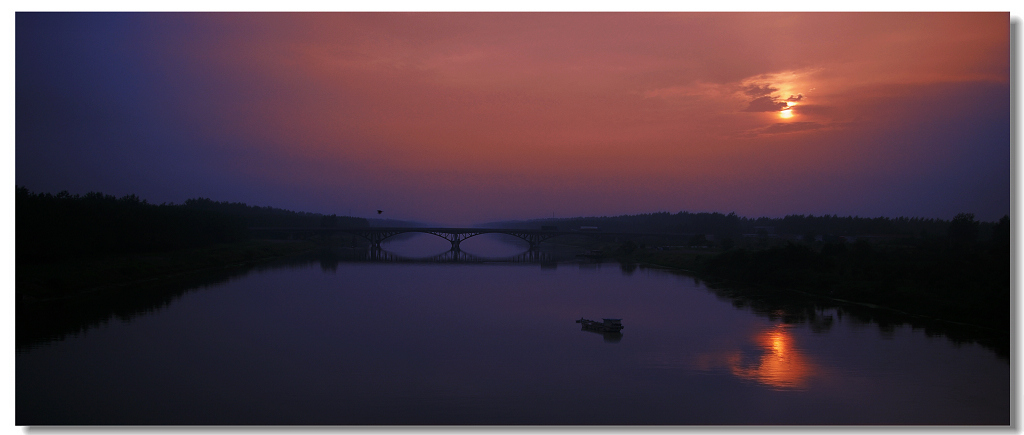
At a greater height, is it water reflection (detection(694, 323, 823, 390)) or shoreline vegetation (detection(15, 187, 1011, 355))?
shoreline vegetation (detection(15, 187, 1011, 355))

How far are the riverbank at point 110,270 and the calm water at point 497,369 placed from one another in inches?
177

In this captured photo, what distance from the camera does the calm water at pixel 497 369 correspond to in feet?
42.3

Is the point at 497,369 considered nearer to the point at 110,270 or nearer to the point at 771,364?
the point at 771,364

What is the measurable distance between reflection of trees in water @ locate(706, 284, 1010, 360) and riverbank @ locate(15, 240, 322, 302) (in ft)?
98.0

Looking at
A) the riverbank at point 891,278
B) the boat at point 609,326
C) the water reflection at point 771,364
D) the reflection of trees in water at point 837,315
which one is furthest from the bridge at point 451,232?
the water reflection at point 771,364

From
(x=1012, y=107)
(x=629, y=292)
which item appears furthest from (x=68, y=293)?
(x=1012, y=107)

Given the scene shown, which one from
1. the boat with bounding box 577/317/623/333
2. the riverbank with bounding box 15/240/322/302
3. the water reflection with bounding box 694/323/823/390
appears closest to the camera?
the water reflection with bounding box 694/323/823/390

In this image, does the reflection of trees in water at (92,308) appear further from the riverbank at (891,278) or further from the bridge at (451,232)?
the bridge at (451,232)

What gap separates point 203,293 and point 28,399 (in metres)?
19.6

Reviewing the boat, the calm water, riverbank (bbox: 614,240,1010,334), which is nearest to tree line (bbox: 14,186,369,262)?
the calm water

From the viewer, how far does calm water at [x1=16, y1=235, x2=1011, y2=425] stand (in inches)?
508

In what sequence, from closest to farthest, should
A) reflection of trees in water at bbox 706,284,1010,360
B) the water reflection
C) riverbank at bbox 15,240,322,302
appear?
the water reflection
reflection of trees in water at bbox 706,284,1010,360
riverbank at bbox 15,240,322,302

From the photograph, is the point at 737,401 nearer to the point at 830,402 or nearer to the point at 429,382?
the point at 830,402

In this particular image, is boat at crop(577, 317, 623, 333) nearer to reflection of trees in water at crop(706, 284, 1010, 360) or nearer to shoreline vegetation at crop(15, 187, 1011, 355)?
reflection of trees in water at crop(706, 284, 1010, 360)
